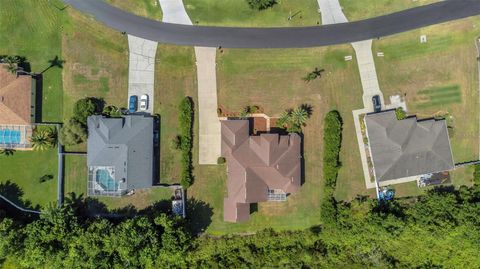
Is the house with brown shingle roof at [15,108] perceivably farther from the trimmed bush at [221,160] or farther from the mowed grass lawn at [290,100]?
the trimmed bush at [221,160]

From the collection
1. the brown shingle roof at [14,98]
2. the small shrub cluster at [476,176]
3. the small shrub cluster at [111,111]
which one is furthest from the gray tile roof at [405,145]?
the brown shingle roof at [14,98]

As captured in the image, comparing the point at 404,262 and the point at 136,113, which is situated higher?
the point at 136,113

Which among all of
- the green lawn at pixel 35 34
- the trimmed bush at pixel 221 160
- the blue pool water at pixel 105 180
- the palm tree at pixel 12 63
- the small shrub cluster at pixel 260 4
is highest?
the small shrub cluster at pixel 260 4

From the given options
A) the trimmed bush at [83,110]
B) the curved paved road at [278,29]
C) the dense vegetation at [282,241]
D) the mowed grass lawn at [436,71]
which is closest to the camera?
the dense vegetation at [282,241]

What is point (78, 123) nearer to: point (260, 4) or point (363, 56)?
point (260, 4)

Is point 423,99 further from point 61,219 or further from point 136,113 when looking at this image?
point 61,219

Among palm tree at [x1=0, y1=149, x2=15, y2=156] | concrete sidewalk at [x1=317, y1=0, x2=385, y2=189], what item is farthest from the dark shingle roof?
concrete sidewalk at [x1=317, y1=0, x2=385, y2=189]

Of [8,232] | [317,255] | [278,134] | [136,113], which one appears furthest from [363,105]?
[8,232]
